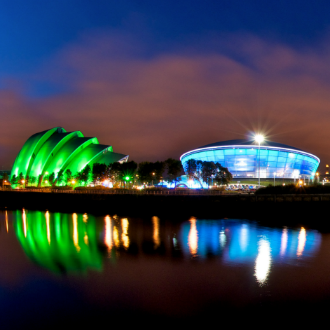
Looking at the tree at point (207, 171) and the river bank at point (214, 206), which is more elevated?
the tree at point (207, 171)

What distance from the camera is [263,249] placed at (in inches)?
618

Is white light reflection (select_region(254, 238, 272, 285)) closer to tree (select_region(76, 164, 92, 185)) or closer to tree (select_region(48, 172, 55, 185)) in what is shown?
tree (select_region(76, 164, 92, 185))

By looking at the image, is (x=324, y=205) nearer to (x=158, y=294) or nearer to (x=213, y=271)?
(x=213, y=271)

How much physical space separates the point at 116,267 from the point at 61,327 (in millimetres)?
4819

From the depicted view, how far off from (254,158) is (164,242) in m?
59.0

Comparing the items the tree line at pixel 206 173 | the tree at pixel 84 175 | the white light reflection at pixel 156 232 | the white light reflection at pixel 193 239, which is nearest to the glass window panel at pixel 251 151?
the tree line at pixel 206 173

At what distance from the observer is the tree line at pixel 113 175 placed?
60.0m

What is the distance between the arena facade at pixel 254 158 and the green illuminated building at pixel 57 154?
24.0 m

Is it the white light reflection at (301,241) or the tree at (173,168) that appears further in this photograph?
the tree at (173,168)

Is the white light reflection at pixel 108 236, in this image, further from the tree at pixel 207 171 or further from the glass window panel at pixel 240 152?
the glass window panel at pixel 240 152

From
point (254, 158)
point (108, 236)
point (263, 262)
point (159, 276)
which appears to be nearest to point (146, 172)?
point (254, 158)

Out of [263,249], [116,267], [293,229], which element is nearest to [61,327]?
[116,267]

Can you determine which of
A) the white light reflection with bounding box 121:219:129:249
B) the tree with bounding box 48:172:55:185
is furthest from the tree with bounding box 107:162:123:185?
the white light reflection with bounding box 121:219:129:249

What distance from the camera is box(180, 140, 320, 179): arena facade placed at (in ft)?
238
